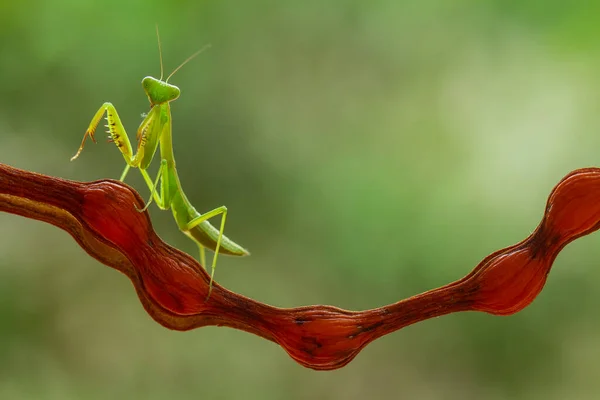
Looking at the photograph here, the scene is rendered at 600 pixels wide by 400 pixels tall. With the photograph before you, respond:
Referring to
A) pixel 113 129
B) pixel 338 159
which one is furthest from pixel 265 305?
pixel 338 159

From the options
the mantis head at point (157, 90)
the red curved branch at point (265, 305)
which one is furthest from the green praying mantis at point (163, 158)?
the red curved branch at point (265, 305)

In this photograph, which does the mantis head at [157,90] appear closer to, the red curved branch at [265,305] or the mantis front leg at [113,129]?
the mantis front leg at [113,129]

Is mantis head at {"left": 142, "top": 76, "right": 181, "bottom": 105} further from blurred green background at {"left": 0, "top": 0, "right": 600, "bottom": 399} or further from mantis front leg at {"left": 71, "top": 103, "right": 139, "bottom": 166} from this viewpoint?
blurred green background at {"left": 0, "top": 0, "right": 600, "bottom": 399}

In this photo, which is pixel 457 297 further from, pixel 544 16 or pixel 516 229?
pixel 544 16

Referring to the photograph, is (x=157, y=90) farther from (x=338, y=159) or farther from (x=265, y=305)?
(x=338, y=159)

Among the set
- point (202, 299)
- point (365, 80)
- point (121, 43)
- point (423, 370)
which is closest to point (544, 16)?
point (365, 80)

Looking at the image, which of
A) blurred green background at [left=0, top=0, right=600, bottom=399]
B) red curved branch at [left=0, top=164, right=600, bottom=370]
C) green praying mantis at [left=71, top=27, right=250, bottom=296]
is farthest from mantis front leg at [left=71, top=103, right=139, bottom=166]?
blurred green background at [left=0, top=0, right=600, bottom=399]
